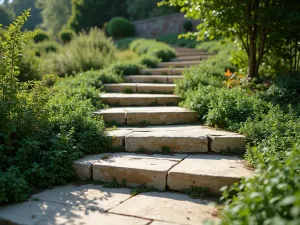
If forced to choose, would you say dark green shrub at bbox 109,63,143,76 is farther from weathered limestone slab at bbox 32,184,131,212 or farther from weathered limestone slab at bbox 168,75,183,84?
weathered limestone slab at bbox 32,184,131,212

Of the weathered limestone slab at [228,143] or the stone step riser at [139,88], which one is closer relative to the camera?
the weathered limestone slab at [228,143]

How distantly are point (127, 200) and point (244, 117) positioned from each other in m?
1.77

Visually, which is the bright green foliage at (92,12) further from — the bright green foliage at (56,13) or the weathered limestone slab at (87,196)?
the weathered limestone slab at (87,196)

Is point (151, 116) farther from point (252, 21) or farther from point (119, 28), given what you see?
point (119, 28)

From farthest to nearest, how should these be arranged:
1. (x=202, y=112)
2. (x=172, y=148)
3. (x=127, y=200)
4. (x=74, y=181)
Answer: (x=202, y=112) → (x=172, y=148) → (x=74, y=181) → (x=127, y=200)

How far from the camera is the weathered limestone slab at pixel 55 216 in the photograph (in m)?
2.37

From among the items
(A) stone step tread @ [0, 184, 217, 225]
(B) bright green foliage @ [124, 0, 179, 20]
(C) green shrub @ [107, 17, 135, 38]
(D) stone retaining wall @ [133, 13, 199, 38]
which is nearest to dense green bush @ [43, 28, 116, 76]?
(A) stone step tread @ [0, 184, 217, 225]

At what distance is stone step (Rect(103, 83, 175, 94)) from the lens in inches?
223

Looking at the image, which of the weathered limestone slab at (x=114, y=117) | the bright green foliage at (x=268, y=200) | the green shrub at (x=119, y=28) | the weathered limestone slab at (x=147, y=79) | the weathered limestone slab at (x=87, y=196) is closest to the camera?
the bright green foliage at (x=268, y=200)

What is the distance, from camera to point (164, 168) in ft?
9.87

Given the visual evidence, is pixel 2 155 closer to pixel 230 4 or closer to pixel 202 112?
pixel 202 112

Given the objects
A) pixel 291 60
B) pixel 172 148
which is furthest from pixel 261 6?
pixel 172 148

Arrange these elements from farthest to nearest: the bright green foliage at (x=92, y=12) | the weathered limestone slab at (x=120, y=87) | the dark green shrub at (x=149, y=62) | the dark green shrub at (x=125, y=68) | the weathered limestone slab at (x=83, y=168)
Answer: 1. the bright green foliage at (x=92, y=12)
2. the dark green shrub at (x=149, y=62)
3. the dark green shrub at (x=125, y=68)
4. the weathered limestone slab at (x=120, y=87)
5. the weathered limestone slab at (x=83, y=168)

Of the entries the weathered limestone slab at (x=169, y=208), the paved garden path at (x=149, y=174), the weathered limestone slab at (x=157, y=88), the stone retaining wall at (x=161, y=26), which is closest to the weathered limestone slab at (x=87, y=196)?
the paved garden path at (x=149, y=174)
